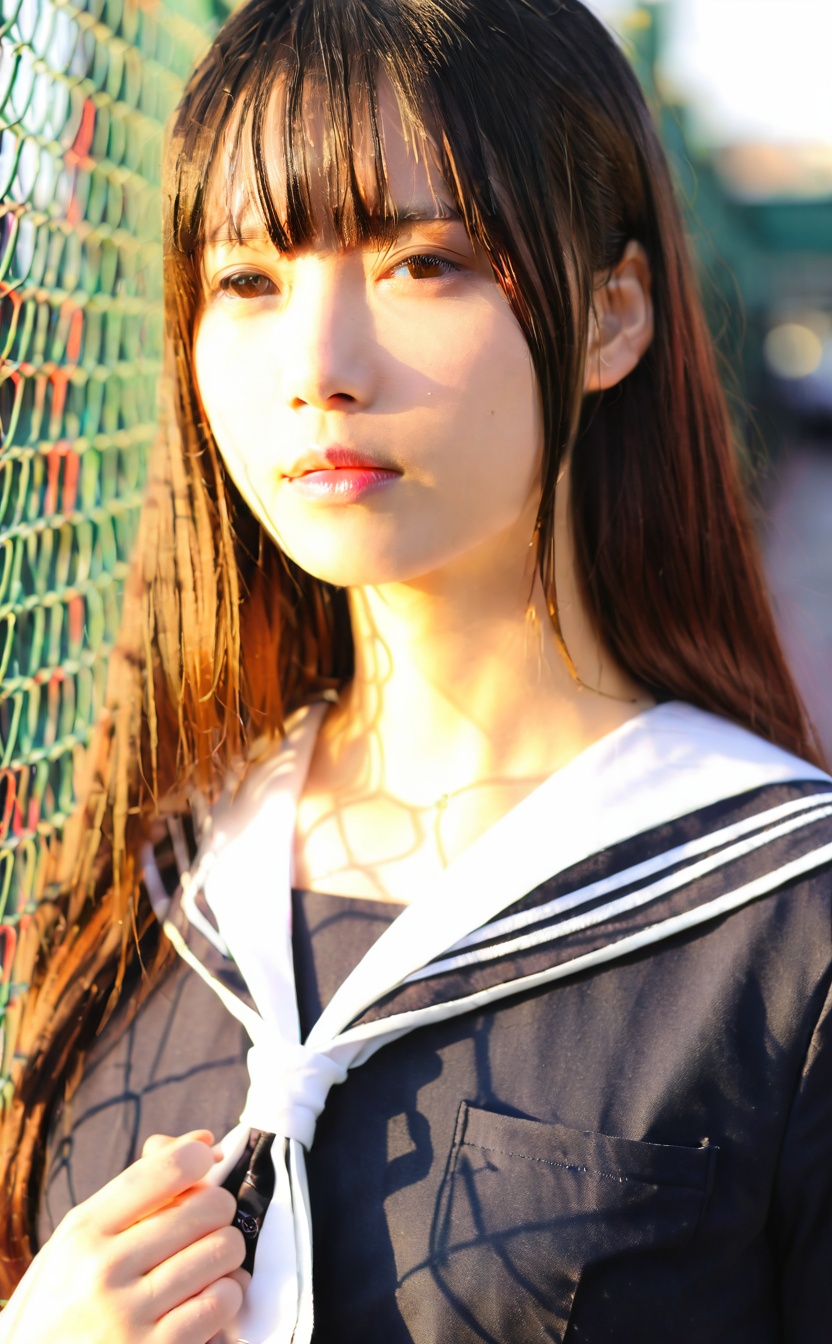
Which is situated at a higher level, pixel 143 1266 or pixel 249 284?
pixel 249 284

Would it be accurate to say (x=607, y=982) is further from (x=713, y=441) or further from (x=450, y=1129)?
(x=713, y=441)

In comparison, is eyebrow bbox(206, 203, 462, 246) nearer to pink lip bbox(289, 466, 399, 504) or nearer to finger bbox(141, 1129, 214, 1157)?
pink lip bbox(289, 466, 399, 504)

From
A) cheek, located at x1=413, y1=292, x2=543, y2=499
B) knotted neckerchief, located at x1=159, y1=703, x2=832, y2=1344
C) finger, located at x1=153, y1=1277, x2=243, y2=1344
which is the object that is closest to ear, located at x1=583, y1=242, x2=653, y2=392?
cheek, located at x1=413, y1=292, x2=543, y2=499

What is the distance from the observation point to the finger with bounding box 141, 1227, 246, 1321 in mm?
1107

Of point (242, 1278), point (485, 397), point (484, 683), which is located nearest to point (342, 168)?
point (485, 397)

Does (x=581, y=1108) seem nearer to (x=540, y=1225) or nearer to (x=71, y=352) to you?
(x=540, y=1225)

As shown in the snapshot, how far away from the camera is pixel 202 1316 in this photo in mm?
1120

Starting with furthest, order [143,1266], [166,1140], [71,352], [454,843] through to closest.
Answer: [71,352], [454,843], [166,1140], [143,1266]

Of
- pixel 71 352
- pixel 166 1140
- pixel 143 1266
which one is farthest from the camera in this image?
pixel 71 352

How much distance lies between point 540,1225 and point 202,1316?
32cm

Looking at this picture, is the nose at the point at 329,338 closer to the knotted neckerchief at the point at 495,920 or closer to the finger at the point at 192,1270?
the knotted neckerchief at the point at 495,920

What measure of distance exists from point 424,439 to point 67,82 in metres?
0.76

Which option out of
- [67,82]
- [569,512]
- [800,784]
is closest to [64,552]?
[67,82]

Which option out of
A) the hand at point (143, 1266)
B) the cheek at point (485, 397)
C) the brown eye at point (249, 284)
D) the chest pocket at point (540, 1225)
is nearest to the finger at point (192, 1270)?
the hand at point (143, 1266)
